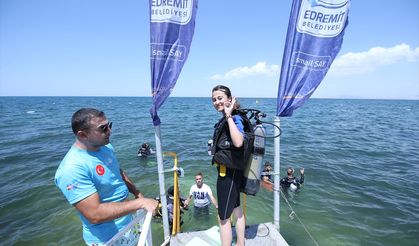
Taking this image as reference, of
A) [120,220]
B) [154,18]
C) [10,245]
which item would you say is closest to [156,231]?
[10,245]

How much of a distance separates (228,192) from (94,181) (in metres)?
1.79

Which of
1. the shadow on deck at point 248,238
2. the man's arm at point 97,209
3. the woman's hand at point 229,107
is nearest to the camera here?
the man's arm at point 97,209

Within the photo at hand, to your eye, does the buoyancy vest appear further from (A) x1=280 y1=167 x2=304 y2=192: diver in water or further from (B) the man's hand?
(A) x1=280 y1=167 x2=304 y2=192: diver in water

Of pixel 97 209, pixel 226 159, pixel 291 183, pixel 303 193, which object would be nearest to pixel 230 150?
pixel 226 159

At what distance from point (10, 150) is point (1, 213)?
1152cm

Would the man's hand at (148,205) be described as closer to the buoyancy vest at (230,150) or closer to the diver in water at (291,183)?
the buoyancy vest at (230,150)

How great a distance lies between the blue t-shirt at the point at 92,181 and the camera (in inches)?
85.4

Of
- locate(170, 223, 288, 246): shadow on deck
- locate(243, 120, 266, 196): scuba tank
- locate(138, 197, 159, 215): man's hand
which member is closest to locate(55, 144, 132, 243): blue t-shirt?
locate(138, 197, 159, 215): man's hand

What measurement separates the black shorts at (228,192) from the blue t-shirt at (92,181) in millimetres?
1294

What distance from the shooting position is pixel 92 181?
2.37 metres

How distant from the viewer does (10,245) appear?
24.1 feet

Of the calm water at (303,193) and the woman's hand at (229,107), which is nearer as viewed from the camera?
the woman's hand at (229,107)

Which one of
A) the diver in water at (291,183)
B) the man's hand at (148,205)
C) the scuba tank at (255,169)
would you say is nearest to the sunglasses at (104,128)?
the man's hand at (148,205)

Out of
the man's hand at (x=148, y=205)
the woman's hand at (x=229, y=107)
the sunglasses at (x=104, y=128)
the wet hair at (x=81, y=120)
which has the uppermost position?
the woman's hand at (x=229, y=107)
